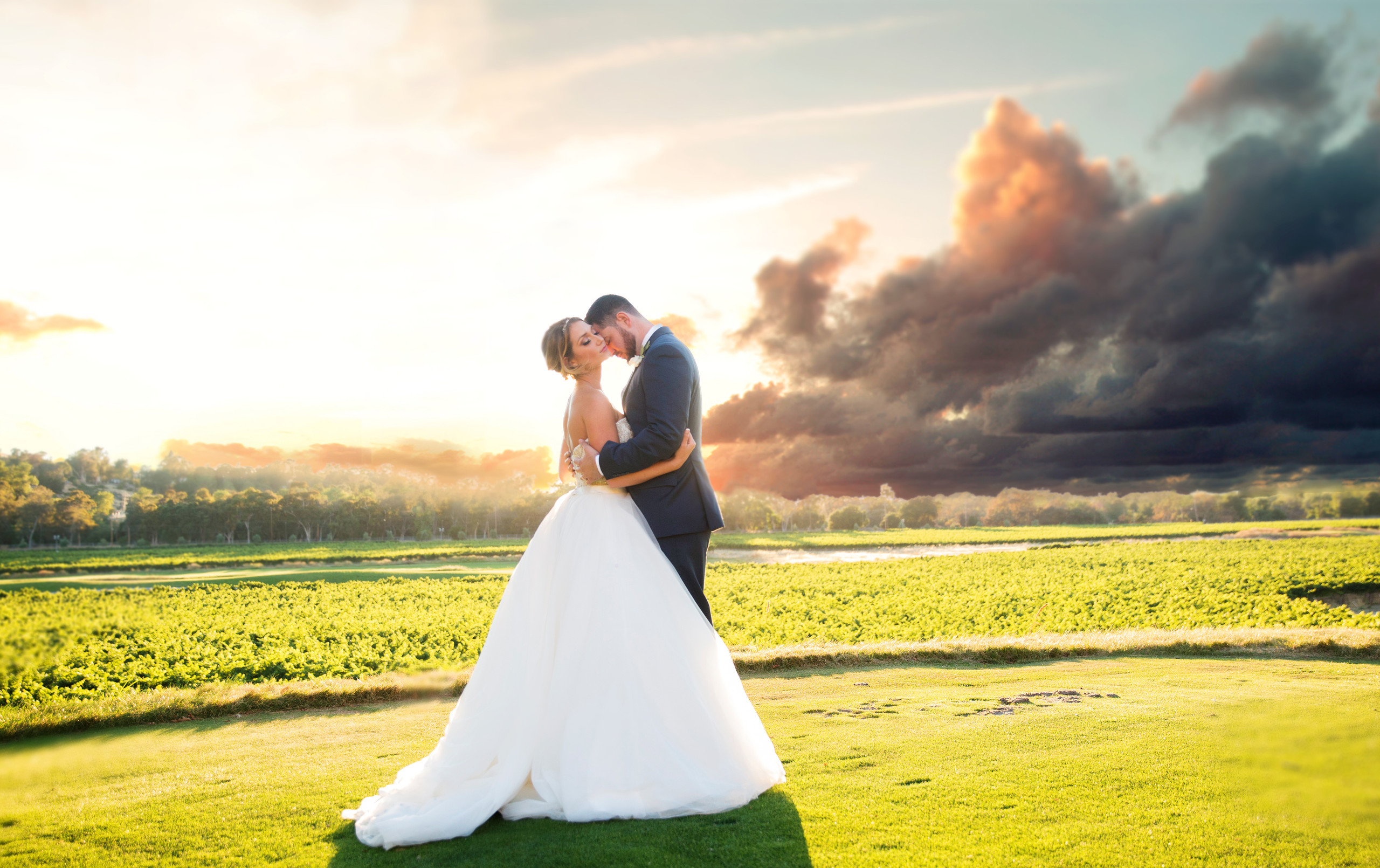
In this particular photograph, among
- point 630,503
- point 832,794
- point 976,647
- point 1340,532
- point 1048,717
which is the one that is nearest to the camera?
point 832,794

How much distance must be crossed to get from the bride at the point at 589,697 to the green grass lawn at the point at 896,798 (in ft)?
0.58

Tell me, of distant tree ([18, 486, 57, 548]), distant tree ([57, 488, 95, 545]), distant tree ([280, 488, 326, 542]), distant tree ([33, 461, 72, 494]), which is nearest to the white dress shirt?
distant tree ([18, 486, 57, 548])

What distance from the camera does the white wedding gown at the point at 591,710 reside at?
13.0 ft

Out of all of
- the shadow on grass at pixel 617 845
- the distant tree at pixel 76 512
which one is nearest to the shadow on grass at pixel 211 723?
the shadow on grass at pixel 617 845

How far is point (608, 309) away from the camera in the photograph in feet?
16.3

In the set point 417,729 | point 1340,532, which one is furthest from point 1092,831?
point 1340,532

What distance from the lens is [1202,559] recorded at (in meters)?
31.8

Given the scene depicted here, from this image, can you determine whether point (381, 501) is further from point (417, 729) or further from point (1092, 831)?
point (1092, 831)

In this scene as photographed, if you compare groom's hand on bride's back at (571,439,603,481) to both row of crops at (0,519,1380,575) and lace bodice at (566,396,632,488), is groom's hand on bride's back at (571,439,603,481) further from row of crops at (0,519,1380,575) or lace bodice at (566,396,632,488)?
row of crops at (0,519,1380,575)

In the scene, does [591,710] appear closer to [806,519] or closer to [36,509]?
[36,509]

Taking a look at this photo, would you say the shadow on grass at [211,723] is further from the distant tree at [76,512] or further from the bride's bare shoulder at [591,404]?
the distant tree at [76,512]

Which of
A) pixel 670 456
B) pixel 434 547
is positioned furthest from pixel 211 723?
pixel 434 547

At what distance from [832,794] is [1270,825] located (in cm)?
214

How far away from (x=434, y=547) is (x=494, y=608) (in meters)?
40.6
